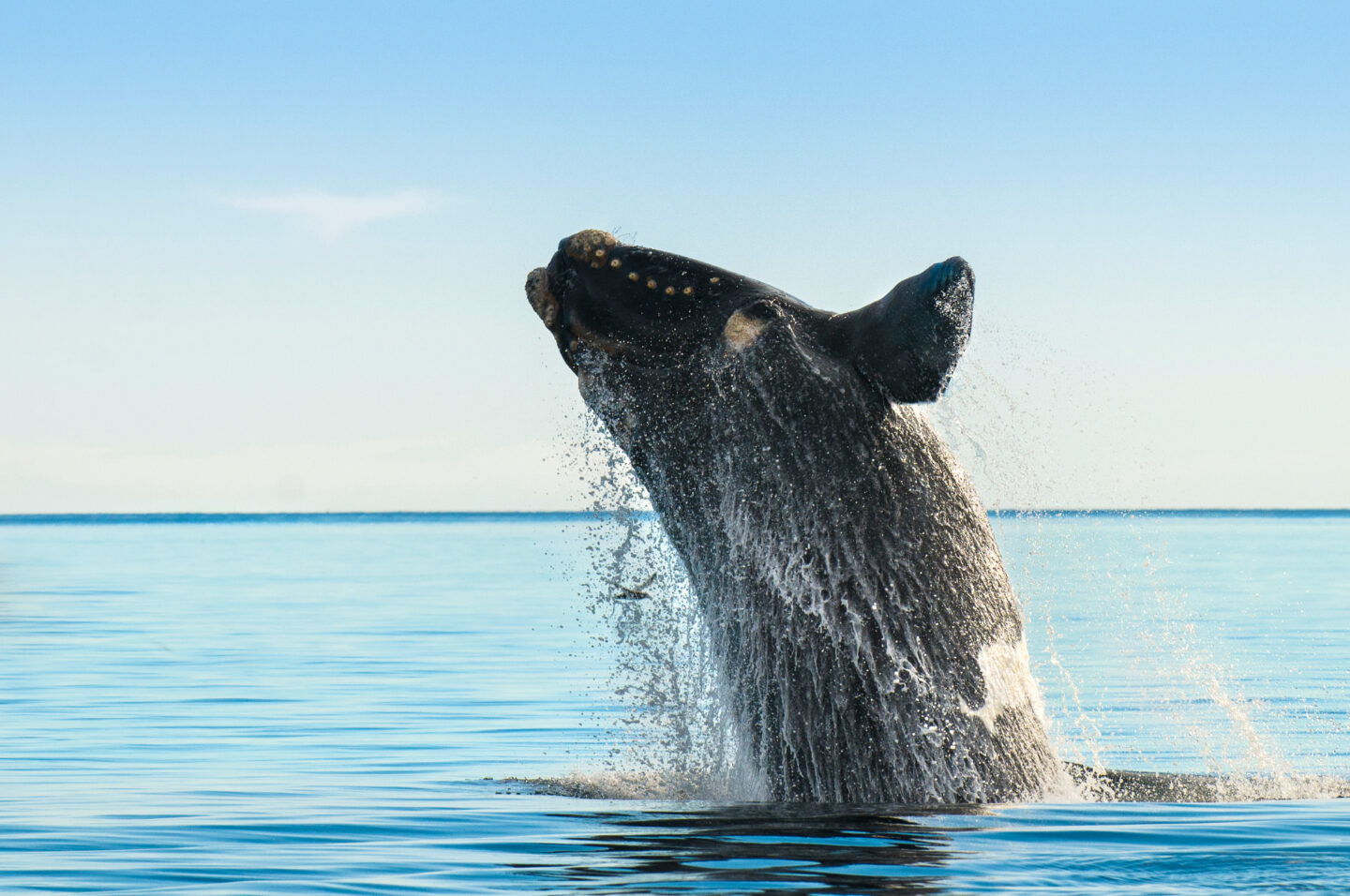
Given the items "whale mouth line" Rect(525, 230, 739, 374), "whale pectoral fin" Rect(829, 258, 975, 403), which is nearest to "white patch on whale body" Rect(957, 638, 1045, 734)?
"whale pectoral fin" Rect(829, 258, 975, 403)

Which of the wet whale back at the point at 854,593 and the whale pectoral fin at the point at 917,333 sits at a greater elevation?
the whale pectoral fin at the point at 917,333

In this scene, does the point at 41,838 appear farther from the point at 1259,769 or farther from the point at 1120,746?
the point at 1120,746

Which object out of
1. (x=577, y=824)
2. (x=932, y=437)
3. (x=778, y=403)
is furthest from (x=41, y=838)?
(x=932, y=437)

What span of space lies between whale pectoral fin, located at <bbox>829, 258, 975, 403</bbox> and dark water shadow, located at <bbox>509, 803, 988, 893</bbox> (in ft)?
7.51

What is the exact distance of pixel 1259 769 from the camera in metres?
13.1

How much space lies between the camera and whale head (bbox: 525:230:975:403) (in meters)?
8.97

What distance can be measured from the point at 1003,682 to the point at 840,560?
1.15 metres

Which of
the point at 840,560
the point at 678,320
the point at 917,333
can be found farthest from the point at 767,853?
the point at 678,320

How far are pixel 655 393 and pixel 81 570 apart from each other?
65703 millimetres

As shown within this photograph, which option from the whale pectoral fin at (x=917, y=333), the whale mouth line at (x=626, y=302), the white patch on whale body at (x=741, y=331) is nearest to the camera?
the whale pectoral fin at (x=917, y=333)

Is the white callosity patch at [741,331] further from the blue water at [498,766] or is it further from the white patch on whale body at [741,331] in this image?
the blue water at [498,766]

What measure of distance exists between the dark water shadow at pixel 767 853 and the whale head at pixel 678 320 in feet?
7.53

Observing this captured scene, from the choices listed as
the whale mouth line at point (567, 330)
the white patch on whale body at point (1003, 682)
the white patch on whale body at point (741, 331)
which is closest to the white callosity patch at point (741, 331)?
the white patch on whale body at point (741, 331)

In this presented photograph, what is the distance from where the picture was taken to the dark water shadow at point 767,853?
25.6 feet
